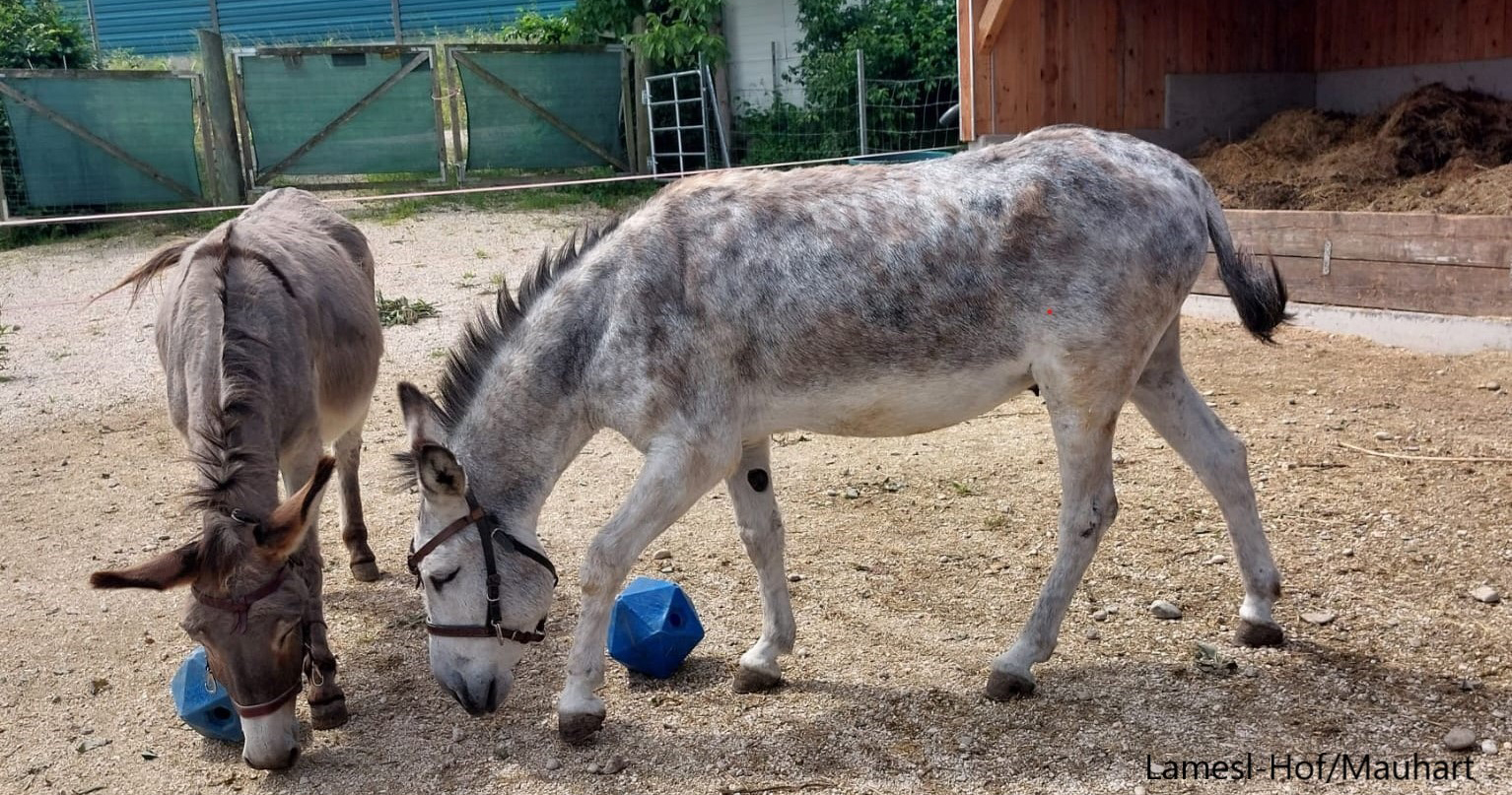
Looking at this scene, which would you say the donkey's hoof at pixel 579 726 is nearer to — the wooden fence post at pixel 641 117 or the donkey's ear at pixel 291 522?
the donkey's ear at pixel 291 522

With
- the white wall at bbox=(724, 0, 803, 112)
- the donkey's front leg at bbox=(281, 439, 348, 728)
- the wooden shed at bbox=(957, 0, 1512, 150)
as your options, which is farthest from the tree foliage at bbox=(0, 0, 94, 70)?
the donkey's front leg at bbox=(281, 439, 348, 728)

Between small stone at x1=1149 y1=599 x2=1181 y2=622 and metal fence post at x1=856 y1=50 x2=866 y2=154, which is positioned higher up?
metal fence post at x1=856 y1=50 x2=866 y2=154

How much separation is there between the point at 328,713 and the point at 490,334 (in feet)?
4.43

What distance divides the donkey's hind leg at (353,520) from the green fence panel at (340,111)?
370 inches

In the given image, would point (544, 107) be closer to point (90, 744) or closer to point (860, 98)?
point (860, 98)

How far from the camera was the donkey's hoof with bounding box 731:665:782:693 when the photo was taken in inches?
151

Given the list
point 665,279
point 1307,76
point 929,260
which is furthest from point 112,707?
point 1307,76

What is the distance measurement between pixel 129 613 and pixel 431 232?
26.2ft

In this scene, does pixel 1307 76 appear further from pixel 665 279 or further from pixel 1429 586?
pixel 665 279

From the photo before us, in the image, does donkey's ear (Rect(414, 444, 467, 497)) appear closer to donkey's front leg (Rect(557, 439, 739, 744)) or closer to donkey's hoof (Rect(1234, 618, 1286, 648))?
donkey's front leg (Rect(557, 439, 739, 744))

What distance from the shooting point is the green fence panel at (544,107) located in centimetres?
1406

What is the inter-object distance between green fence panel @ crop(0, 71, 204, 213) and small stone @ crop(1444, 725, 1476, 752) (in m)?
13.5

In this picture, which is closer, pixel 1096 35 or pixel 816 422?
pixel 816 422

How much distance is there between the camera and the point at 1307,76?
38.2 ft
